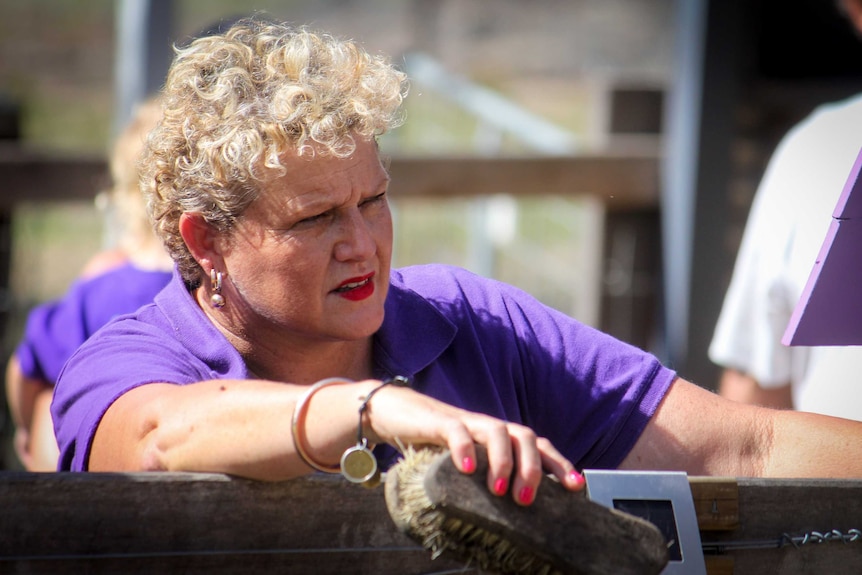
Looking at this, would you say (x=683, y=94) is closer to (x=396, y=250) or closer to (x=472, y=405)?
(x=396, y=250)

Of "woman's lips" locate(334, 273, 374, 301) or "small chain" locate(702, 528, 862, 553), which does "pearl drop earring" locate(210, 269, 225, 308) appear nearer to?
"woman's lips" locate(334, 273, 374, 301)

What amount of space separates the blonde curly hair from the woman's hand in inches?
20.4

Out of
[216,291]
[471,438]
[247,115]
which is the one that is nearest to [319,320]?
[216,291]

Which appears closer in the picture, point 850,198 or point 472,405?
point 850,198

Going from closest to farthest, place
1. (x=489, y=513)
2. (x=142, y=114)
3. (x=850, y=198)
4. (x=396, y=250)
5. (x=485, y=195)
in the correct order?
(x=489, y=513) → (x=850, y=198) → (x=142, y=114) → (x=485, y=195) → (x=396, y=250)

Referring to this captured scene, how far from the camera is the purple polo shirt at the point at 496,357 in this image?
1662 millimetres

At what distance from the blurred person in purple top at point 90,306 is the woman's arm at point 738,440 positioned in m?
1.69

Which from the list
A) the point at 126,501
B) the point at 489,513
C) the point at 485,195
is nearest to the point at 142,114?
the point at 485,195

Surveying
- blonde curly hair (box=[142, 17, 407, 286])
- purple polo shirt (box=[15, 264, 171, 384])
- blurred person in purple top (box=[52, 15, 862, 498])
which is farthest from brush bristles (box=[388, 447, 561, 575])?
purple polo shirt (box=[15, 264, 171, 384])

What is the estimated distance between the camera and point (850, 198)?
1.43m

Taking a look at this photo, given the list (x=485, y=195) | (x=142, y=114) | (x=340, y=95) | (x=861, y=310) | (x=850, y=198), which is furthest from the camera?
(x=485, y=195)

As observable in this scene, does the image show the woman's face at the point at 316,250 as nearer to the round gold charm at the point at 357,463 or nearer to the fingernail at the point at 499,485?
the round gold charm at the point at 357,463

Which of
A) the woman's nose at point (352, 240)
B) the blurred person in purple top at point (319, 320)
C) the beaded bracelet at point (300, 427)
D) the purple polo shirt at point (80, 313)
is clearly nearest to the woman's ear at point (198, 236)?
the blurred person in purple top at point (319, 320)

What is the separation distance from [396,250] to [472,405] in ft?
12.6
